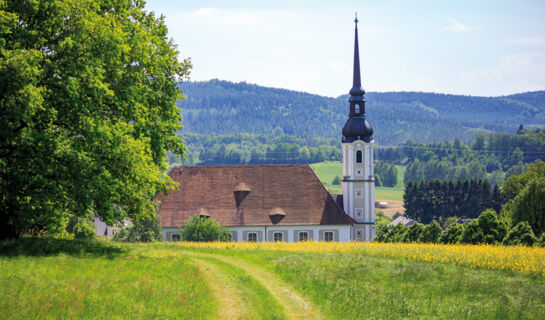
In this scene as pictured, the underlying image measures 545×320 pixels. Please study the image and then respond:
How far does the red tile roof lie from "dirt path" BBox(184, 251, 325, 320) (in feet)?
111

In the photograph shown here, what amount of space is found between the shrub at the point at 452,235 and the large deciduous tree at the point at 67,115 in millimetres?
23187

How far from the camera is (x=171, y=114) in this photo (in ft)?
94.5

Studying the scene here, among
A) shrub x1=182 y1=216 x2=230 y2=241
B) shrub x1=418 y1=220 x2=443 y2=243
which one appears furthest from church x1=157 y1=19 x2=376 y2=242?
shrub x1=418 y1=220 x2=443 y2=243

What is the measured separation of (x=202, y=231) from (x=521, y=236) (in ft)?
82.3

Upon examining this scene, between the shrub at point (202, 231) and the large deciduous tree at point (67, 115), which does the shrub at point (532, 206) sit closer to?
the shrub at point (202, 231)

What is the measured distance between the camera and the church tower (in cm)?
6756

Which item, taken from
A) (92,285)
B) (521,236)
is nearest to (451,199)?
(521,236)

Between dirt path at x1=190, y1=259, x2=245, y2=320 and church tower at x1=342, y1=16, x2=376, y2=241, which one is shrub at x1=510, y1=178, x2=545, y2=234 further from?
dirt path at x1=190, y1=259, x2=245, y2=320

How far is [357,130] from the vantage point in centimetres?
6862

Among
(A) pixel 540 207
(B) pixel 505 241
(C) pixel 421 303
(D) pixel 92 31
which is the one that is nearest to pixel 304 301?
(C) pixel 421 303

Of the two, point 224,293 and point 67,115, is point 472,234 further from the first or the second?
point 67,115

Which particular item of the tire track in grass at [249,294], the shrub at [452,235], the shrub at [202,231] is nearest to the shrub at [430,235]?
the shrub at [452,235]

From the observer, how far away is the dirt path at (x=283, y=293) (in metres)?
20.4

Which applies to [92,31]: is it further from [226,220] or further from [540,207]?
[540,207]
